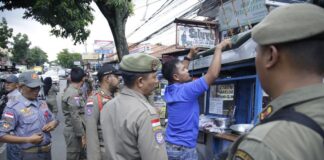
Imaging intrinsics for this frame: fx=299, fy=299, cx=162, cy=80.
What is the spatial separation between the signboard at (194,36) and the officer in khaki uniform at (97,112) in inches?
77.3

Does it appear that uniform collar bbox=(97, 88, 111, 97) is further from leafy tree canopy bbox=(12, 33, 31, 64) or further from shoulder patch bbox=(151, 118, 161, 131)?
leafy tree canopy bbox=(12, 33, 31, 64)

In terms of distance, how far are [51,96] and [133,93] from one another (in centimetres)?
611

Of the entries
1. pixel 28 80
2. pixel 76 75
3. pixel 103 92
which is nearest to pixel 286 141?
pixel 103 92

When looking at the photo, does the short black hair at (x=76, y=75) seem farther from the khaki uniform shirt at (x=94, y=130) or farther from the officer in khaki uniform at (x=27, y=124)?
the khaki uniform shirt at (x=94, y=130)

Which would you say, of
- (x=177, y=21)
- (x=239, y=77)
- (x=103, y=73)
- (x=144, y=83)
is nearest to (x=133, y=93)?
(x=144, y=83)

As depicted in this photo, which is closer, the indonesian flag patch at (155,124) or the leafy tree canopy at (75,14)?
the indonesian flag patch at (155,124)

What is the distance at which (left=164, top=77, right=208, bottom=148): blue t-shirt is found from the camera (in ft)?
10.3

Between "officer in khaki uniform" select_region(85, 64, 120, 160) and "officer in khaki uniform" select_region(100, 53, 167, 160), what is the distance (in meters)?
0.96

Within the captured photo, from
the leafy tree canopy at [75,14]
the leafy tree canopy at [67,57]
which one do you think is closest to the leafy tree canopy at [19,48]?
the leafy tree canopy at [67,57]

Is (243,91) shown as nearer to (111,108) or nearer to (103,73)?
(103,73)

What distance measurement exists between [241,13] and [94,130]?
283 centimetres

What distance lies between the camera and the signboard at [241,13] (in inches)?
160

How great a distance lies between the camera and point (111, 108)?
213cm

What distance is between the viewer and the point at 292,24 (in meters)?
0.95
